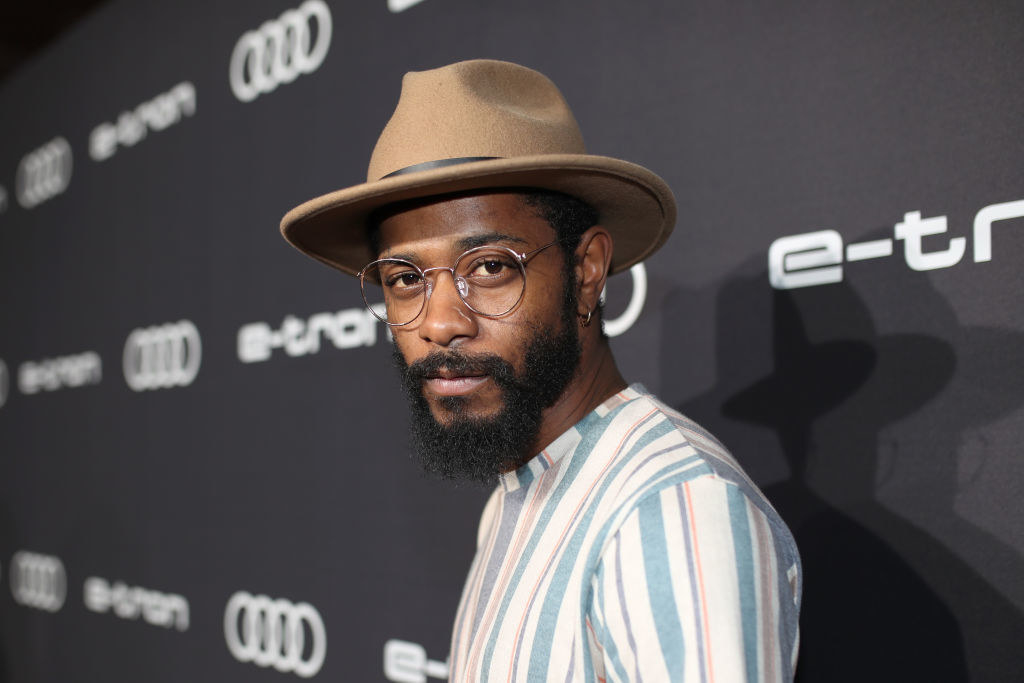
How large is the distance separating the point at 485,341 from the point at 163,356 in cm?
196

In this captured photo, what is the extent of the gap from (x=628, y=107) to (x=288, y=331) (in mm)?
1131

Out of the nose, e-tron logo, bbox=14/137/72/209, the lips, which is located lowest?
the lips

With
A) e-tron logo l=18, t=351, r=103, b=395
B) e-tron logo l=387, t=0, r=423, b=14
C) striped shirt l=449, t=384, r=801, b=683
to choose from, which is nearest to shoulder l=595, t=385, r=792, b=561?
striped shirt l=449, t=384, r=801, b=683

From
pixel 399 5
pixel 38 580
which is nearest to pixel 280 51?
pixel 399 5

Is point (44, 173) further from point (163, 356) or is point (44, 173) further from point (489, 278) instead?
point (489, 278)

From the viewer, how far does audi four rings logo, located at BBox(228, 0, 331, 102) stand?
2164mm

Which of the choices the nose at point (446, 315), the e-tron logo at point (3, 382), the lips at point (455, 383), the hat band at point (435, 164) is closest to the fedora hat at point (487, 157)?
the hat band at point (435, 164)

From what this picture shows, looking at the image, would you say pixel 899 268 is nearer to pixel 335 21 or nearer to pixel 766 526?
pixel 766 526

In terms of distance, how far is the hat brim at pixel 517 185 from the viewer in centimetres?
86

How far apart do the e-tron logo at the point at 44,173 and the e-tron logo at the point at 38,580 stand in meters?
1.40

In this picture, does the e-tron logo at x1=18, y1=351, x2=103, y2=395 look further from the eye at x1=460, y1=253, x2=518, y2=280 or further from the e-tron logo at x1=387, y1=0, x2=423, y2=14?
the eye at x1=460, y1=253, x2=518, y2=280

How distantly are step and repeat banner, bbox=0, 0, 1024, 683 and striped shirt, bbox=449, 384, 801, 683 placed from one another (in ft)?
1.54

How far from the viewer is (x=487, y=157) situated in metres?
0.90

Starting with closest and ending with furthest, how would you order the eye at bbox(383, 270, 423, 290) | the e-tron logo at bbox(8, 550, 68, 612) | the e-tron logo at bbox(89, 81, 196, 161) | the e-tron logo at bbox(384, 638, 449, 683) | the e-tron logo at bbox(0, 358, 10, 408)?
1. the eye at bbox(383, 270, 423, 290)
2. the e-tron logo at bbox(384, 638, 449, 683)
3. the e-tron logo at bbox(89, 81, 196, 161)
4. the e-tron logo at bbox(8, 550, 68, 612)
5. the e-tron logo at bbox(0, 358, 10, 408)
